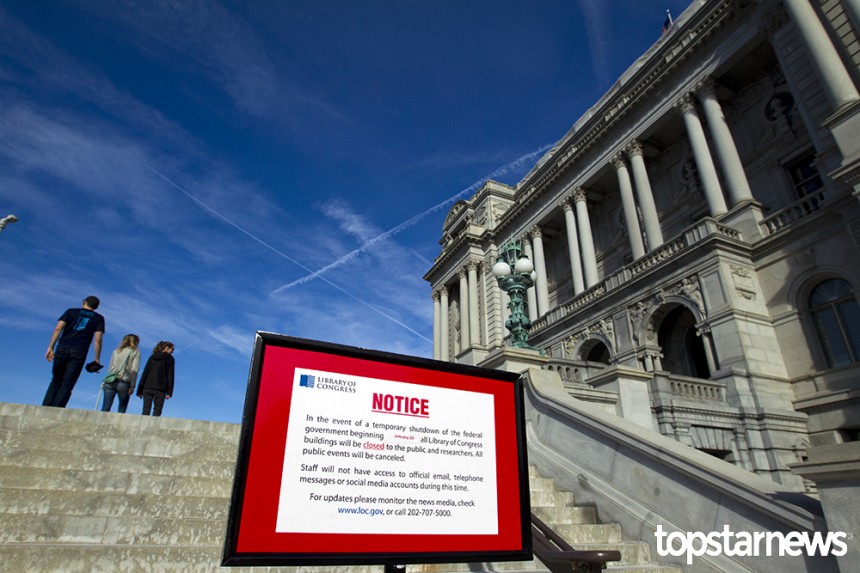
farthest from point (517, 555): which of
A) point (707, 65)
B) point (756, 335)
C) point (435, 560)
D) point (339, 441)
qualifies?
point (707, 65)

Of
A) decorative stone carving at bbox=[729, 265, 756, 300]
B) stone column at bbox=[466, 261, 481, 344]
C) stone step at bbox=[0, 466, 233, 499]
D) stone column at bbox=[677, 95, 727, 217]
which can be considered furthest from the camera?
stone column at bbox=[466, 261, 481, 344]

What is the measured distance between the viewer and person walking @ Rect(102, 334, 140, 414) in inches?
330

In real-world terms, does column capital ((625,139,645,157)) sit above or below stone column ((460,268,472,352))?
above

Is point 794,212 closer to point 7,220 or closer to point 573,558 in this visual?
point 573,558

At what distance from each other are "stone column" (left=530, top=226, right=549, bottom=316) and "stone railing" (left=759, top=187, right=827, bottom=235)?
552 inches

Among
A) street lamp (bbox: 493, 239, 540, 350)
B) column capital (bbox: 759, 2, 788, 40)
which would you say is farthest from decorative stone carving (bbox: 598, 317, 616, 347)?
column capital (bbox: 759, 2, 788, 40)

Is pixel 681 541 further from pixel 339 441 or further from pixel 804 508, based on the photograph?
pixel 339 441

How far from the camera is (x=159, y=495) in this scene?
488 cm

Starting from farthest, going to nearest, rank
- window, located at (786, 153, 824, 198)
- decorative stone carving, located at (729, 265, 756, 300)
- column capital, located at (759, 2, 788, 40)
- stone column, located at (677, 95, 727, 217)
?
1. stone column, located at (677, 95, 727, 217)
2. window, located at (786, 153, 824, 198)
3. column capital, located at (759, 2, 788, 40)
4. decorative stone carving, located at (729, 265, 756, 300)

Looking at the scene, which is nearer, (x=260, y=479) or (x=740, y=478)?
(x=260, y=479)

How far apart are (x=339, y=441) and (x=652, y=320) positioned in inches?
751

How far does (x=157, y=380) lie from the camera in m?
8.55
